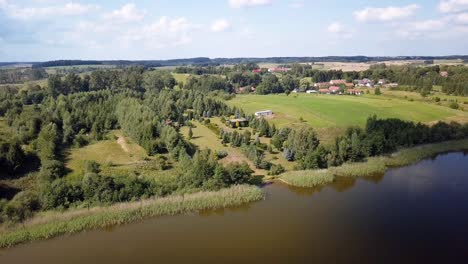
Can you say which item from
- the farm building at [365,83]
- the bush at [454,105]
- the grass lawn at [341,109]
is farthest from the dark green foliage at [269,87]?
the bush at [454,105]

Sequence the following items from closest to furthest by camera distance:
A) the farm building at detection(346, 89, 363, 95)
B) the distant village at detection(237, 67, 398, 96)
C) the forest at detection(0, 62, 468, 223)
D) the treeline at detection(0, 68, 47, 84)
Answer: the forest at detection(0, 62, 468, 223) → the farm building at detection(346, 89, 363, 95) → the distant village at detection(237, 67, 398, 96) → the treeline at detection(0, 68, 47, 84)

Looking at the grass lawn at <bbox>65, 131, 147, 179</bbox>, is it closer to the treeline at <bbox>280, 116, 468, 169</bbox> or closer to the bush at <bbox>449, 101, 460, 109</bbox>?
the treeline at <bbox>280, 116, 468, 169</bbox>

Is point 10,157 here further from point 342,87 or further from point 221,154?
point 342,87

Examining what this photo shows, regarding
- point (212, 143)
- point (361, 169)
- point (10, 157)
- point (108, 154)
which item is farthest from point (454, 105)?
point (10, 157)

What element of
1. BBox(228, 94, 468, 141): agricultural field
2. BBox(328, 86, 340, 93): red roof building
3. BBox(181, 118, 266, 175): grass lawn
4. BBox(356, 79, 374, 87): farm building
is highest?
BBox(356, 79, 374, 87): farm building

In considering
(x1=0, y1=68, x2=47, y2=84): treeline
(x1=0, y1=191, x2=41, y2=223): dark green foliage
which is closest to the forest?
(x1=0, y1=191, x2=41, y2=223): dark green foliage

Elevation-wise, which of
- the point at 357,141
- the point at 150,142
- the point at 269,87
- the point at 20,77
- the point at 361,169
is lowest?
the point at 361,169
